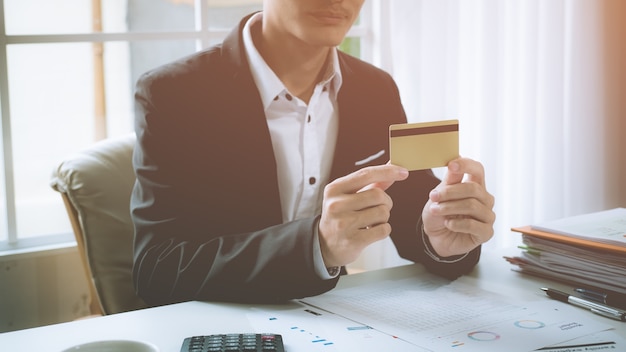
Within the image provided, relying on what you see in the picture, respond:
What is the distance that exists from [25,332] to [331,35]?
74 cm

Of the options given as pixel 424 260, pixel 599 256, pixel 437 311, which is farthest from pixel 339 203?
pixel 599 256

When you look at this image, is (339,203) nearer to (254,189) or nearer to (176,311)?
(176,311)

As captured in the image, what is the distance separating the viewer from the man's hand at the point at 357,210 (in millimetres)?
1077

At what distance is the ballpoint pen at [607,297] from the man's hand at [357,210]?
13.6 inches

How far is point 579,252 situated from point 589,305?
14 centimetres

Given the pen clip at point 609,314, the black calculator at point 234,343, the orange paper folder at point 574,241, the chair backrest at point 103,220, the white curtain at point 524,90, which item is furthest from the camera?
the white curtain at point 524,90

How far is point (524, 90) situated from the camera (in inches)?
99.7

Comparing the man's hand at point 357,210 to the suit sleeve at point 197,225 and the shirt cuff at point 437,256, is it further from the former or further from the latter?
the shirt cuff at point 437,256

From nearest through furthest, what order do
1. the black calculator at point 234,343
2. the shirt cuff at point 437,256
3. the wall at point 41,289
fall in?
the black calculator at point 234,343, the shirt cuff at point 437,256, the wall at point 41,289

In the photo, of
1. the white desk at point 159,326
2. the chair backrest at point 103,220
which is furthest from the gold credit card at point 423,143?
the chair backrest at point 103,220

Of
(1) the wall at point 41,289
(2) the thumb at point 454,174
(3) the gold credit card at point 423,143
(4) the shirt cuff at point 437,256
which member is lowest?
(1) the wall at point 41,289

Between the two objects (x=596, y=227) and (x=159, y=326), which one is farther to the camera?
(x=596, y=227)

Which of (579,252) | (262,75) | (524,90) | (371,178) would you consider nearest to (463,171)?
(371,178)

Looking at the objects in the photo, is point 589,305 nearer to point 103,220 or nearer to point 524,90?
point 103,220
